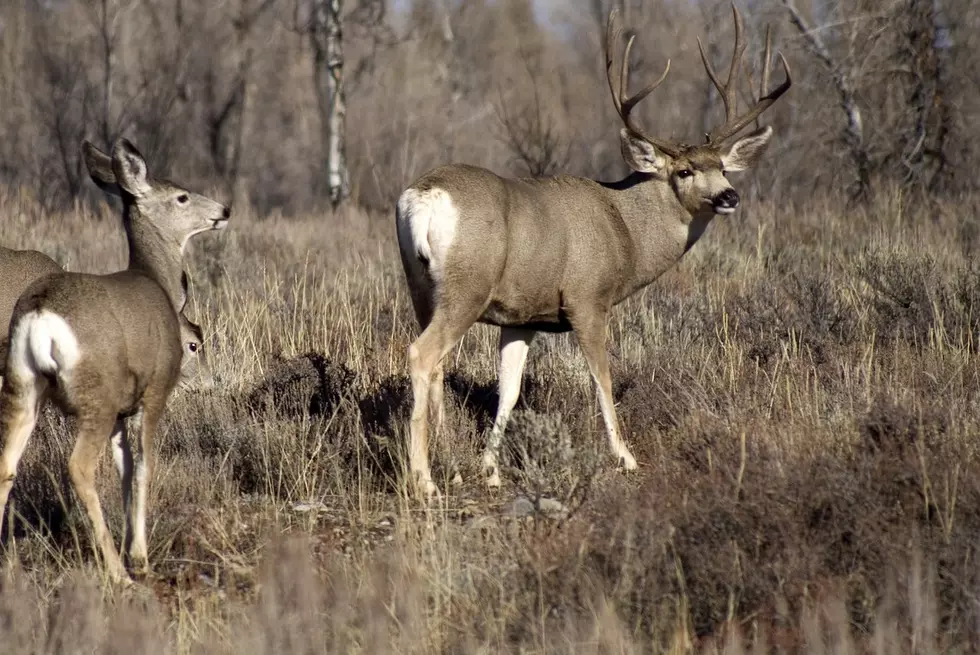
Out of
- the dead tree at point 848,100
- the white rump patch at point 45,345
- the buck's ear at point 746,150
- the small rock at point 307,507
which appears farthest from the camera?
the dead tree at point 848,100

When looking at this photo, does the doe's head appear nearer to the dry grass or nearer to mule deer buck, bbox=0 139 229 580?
mule deer buck, bbox=0 139 229 580

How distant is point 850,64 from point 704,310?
8593 mm

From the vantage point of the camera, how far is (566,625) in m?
4.08

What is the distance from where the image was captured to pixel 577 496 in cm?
558

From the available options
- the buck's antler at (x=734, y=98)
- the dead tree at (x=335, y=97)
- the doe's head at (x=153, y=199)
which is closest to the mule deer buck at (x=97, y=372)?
the doe's head at (x=153, y=199)

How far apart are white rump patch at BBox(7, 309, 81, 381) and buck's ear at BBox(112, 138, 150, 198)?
1532 millimetres

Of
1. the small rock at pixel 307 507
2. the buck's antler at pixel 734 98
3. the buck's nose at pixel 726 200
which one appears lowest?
the small rock at pixel 307 507

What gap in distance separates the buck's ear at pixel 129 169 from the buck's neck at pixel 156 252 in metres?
0.09

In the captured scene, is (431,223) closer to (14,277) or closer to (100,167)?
(100,167)

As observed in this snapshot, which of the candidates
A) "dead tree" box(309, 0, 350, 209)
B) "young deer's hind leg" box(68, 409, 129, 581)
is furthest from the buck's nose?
"dead tree" box(309, 0, 350, 209)

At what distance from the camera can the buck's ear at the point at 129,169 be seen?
596 centimetres

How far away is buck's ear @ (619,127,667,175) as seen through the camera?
733cm

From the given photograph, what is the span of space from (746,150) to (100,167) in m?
3.64

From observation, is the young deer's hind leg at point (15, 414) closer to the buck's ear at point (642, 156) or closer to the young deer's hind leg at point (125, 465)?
the young deer's hind leg at point (125, 465)
